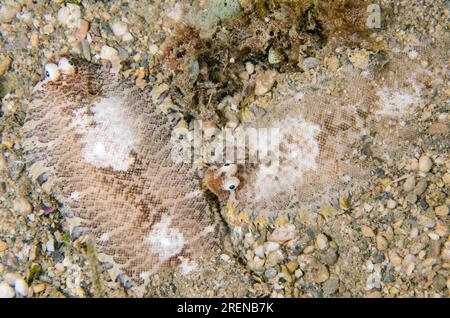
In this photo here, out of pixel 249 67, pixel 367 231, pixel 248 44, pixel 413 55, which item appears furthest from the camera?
pixel 249 67

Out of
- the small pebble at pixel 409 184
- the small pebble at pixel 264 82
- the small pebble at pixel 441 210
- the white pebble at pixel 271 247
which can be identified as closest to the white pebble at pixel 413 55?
the small pebble at pixel 409 184

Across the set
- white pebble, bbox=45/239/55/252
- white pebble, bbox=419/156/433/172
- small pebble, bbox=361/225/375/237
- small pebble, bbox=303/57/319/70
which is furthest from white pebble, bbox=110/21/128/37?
white pebble, bbox=419/156/433/172

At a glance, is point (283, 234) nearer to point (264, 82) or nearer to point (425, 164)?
point (425, 164)

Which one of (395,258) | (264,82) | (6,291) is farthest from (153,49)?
(395,258)

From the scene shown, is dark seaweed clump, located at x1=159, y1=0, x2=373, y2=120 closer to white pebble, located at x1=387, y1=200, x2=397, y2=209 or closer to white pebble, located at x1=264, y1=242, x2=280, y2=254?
white pebble, located at x1=264, y1=242, x2=280, y2=254

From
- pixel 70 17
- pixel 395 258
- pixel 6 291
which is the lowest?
pixel 6 291
